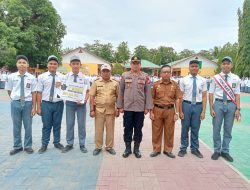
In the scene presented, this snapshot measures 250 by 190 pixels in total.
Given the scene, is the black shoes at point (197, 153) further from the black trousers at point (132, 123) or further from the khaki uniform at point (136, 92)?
the khaki uniform at point (136, 92)

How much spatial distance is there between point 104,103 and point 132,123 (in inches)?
28.1

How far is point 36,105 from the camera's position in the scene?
23.3 ft

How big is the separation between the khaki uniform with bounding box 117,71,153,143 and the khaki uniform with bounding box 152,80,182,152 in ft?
0.72

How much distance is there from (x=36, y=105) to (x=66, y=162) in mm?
1493

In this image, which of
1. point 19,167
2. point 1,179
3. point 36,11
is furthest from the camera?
point 36,11

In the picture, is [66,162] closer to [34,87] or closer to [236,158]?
[34,87]

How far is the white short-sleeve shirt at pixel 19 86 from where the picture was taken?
272 inches

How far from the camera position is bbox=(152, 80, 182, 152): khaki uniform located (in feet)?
22.6

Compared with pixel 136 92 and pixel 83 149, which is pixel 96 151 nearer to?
pixel 83 149

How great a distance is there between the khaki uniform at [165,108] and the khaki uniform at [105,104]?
86 centimetres

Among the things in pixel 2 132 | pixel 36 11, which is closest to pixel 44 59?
pixel 36 11

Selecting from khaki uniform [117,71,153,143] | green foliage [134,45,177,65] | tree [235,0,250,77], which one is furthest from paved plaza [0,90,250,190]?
green foliage [134,45,177,65]

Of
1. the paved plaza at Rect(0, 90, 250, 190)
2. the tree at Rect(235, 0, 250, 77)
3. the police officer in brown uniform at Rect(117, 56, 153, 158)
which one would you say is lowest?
the paved plaza at Rect(0, 90, 250, 190)

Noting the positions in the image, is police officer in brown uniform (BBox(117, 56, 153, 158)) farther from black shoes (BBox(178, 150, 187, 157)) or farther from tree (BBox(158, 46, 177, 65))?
tree (BBox(158, 46, 177, 65))
